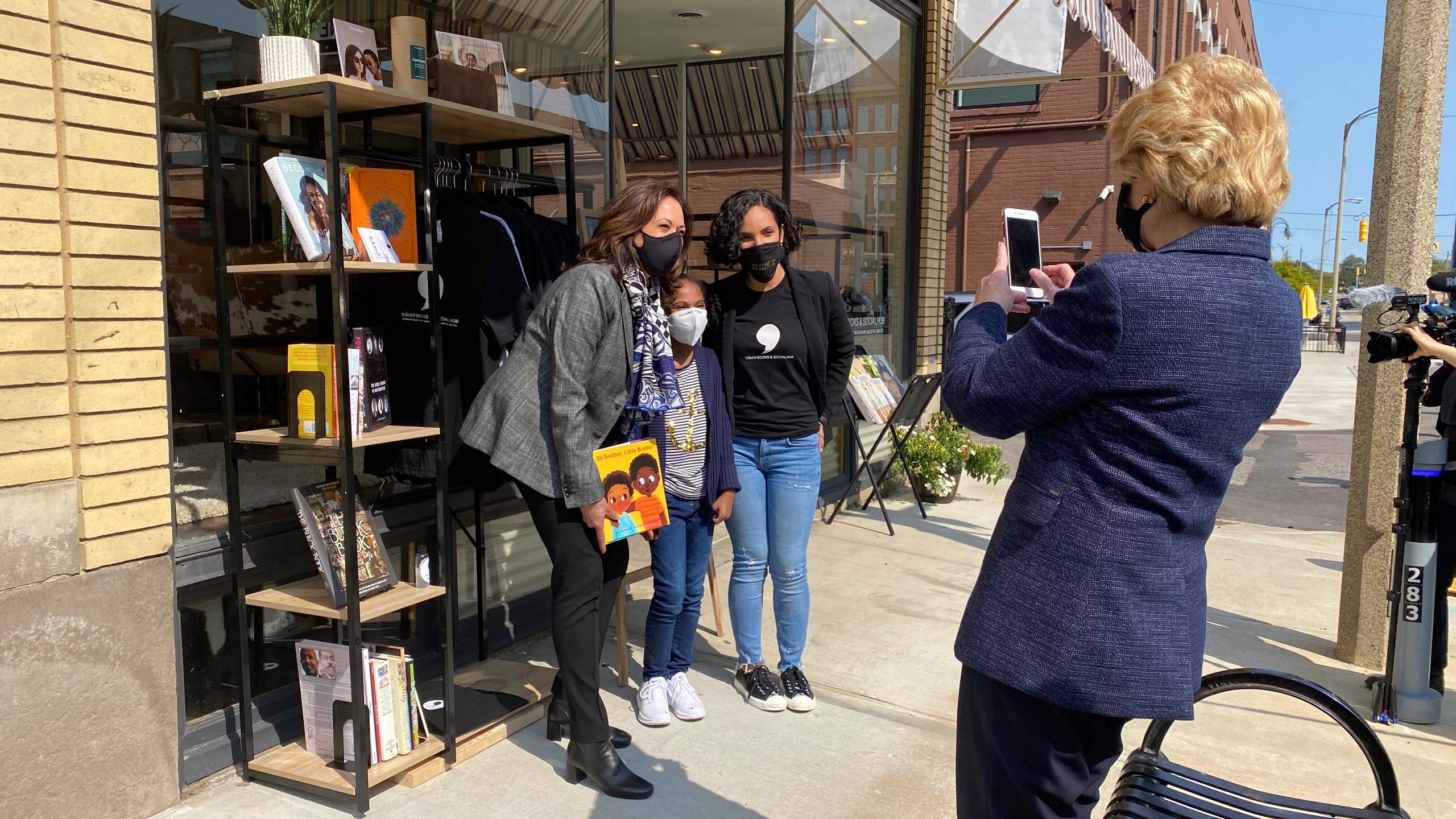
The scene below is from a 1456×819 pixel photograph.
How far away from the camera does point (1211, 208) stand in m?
1.67

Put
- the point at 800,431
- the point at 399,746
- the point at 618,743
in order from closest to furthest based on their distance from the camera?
1. the point at 399,746
2. the point at 618,743
3. the point at 800,431

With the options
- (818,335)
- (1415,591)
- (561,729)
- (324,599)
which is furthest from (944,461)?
(324,599)

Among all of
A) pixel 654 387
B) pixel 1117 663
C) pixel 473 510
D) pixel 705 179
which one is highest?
pixel 705 179

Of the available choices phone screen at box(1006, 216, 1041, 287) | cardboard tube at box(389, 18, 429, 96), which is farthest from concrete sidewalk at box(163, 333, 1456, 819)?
cardboard tube at box(389, 18, 429, 96)

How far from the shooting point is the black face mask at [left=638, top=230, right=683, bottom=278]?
10.9 feet

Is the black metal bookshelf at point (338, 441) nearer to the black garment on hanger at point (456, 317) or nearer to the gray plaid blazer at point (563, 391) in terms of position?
the black garment on hanger at point (456, 317)

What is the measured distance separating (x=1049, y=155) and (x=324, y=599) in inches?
861

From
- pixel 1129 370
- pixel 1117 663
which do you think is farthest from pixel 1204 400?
pixel 1117 663

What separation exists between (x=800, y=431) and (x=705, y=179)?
559 centimetres

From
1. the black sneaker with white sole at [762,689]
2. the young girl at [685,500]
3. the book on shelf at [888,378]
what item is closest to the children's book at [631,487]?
the young girl at [685,500]

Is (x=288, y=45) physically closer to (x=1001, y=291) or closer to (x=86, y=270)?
(x=86, y=270)

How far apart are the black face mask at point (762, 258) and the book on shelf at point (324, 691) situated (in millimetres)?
1885

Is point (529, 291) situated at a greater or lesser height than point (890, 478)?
greater

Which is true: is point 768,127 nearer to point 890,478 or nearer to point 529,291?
point 890,478
